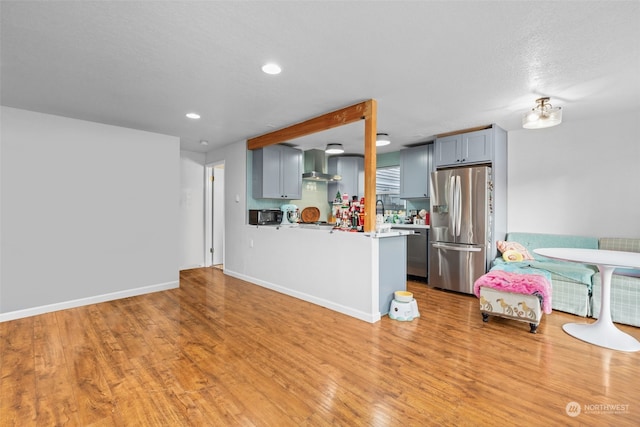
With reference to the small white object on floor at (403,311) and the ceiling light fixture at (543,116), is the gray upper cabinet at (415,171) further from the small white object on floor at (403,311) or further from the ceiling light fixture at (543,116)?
the small white object on floor at (403,311)

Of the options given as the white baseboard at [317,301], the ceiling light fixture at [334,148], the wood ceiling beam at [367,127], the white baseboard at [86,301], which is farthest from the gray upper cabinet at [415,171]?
the white baseboard at [86,301]

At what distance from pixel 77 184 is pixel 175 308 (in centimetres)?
204

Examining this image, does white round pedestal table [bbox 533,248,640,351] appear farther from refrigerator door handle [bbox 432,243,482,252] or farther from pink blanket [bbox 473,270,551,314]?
refrigerator door handle [bbox 432,243,482,252]

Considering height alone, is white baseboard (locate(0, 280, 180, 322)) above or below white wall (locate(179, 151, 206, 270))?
A: below

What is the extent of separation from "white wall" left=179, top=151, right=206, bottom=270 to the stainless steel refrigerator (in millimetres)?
4436

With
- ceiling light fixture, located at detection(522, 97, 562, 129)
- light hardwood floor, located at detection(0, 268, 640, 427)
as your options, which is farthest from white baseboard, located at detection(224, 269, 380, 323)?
ceiling light fixture, located at detection(522, 97, 562, 129)

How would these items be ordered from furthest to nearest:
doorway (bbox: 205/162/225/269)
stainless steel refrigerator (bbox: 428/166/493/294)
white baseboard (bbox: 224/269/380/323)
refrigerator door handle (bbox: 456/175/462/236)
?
doorway (bbox: 205/162/225/269)
refrigerator door handle (bbox: 456/175/462/236)
stainless steel refrigerator (bbox: 428/166/493/294)
white baseboard (bbox: 224/269/380/323)

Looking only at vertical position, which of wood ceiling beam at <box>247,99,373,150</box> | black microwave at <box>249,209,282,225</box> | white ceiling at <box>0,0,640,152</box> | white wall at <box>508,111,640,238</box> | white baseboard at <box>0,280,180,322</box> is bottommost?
white baseboard at <box>0,280,180,322</box>

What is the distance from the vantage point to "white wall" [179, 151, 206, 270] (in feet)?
18.8

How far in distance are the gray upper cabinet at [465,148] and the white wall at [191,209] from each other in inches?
178

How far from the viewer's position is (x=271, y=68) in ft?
8.11

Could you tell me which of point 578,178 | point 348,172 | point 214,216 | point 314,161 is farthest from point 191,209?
point 578,178

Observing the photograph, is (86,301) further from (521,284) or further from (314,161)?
(521,284)

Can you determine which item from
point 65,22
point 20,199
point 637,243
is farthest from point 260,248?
point 637,243
